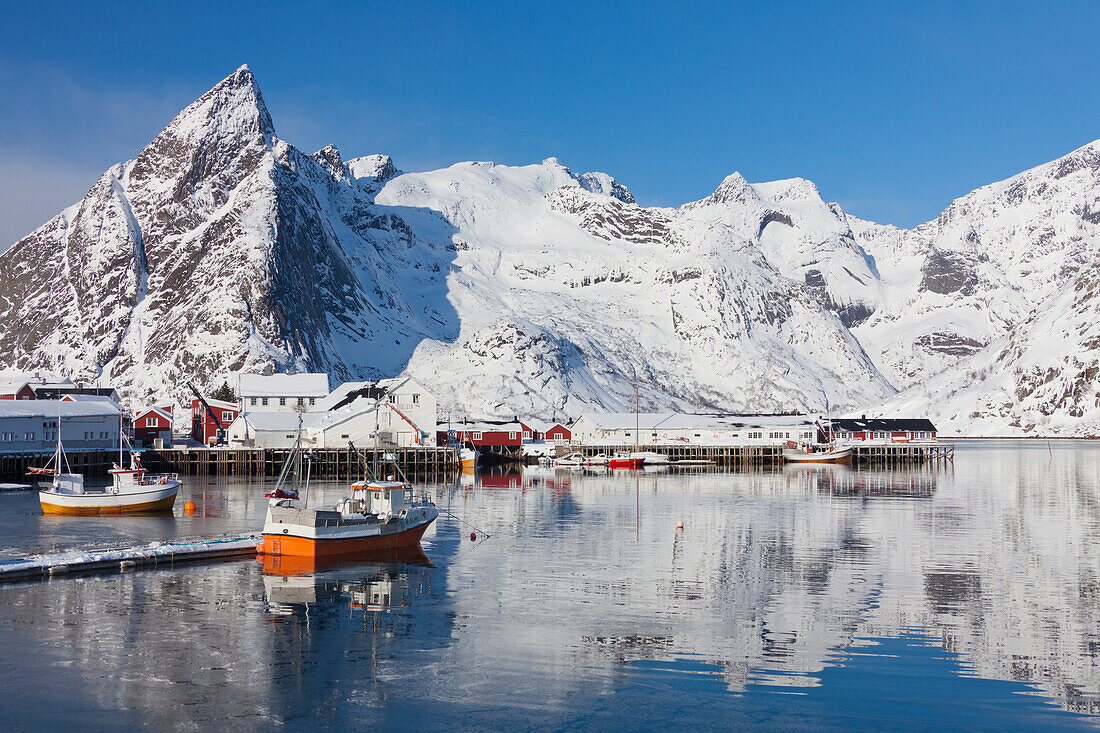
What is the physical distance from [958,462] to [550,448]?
55.1m

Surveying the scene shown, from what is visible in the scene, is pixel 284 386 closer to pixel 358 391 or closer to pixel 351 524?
pixel 358 391

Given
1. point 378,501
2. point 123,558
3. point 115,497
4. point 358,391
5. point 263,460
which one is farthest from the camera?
point 358,391

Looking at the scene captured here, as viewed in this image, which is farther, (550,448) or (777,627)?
(550,448)

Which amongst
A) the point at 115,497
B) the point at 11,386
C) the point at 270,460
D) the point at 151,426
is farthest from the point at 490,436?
the point at 115,497

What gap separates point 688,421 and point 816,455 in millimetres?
20448

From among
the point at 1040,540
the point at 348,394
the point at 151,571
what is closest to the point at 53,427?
the point at 348,394

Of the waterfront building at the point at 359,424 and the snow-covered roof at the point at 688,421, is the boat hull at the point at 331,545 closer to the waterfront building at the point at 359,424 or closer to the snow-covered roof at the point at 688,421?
the waterfront building at the point at 359,424

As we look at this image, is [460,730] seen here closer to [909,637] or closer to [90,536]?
[909,637]

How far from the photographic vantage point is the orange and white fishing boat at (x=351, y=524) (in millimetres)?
45438

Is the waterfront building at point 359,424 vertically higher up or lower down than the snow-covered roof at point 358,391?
lower down

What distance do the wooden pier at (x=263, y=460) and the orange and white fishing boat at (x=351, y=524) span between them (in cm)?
6187

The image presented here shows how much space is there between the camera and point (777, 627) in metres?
32.9

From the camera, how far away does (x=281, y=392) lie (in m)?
143

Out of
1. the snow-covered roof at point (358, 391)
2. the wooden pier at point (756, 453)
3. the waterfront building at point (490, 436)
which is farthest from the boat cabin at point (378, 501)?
the wooden pier at point (756, 453)
